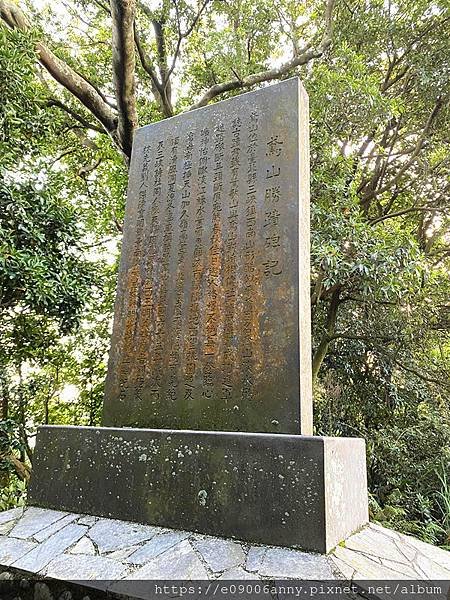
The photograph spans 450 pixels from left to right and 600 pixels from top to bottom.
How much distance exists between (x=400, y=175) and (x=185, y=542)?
5.97 metres

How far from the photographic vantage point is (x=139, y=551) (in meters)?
1.87

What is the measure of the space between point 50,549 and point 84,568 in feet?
0.91

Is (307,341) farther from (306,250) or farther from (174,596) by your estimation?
(174,596)

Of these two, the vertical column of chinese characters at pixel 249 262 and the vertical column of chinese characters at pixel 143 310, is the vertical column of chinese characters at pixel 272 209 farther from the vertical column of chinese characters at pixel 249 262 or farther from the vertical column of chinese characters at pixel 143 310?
the vertical column of chinese characters at pixel 143 310

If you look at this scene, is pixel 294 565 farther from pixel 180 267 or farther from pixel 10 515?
pixel 180 267

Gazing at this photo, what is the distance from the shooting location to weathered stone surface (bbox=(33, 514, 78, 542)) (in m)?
2.08

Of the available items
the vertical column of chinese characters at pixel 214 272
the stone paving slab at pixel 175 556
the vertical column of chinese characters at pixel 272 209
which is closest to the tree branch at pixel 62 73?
the vertical column of chinese characters at pixel 214 272

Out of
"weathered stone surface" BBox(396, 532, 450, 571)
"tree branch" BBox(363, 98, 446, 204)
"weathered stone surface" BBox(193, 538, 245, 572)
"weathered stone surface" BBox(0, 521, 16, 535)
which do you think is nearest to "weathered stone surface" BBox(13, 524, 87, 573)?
"weathered stone surface" BBox(0, 521, 16, 535)

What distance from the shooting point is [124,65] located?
4863 millimetres

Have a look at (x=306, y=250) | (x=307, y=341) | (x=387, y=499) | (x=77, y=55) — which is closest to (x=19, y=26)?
(x=77, y=55)

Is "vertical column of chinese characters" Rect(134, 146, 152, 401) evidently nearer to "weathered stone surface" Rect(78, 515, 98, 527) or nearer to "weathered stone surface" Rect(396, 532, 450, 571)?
"weathered stone surface" Rect(78, 515, 98, 527)

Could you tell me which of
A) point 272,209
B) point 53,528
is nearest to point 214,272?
point 272,209

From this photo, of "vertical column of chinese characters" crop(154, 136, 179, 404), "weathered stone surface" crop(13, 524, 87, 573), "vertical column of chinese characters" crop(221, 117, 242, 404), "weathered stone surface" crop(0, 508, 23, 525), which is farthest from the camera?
"vertical column of chinese characters" crop(154, 136, 179, 404)

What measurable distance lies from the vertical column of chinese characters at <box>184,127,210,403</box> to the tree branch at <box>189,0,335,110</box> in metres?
3.23
